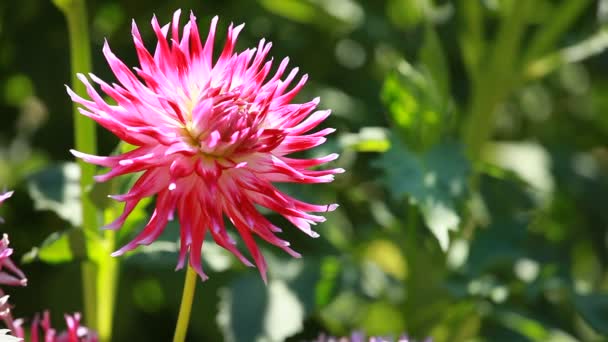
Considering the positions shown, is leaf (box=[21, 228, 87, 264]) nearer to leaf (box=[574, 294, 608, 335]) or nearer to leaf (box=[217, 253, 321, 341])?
leaf (box=[217, 253, 321, 341])

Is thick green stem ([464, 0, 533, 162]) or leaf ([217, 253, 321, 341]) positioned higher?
thick green stem ([464, 0, 533, 162])

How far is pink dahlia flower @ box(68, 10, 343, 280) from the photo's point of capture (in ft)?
1.96

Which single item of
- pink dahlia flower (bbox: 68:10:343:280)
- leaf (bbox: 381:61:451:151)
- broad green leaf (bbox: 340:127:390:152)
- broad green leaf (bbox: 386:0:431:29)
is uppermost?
broad green leaf (bbox: 386:0:431:29)

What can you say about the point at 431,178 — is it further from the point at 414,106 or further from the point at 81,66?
the point at 81,66

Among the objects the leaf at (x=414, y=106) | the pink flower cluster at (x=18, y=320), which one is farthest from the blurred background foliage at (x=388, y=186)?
the pink flower cluster at (x=18, y=320)

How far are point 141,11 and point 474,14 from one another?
43cm

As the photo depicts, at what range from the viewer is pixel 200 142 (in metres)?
0.62

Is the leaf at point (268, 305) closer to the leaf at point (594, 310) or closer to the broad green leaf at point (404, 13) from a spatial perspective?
the leaf at point (594, 310)

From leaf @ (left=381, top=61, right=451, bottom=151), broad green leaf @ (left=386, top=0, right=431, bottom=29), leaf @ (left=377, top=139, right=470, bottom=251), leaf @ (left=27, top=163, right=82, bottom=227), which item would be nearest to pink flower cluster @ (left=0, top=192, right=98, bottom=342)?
leaf @ (left=27, top=163, right=82, bottom=227)

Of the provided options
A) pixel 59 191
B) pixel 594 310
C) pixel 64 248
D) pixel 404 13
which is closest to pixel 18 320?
pixel 64 248

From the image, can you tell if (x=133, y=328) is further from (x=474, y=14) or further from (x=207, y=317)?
(x=474, y=14)

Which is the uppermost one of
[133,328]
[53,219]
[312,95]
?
[312,95]

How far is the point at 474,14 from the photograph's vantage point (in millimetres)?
1179

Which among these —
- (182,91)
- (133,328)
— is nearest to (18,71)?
(133,328)
